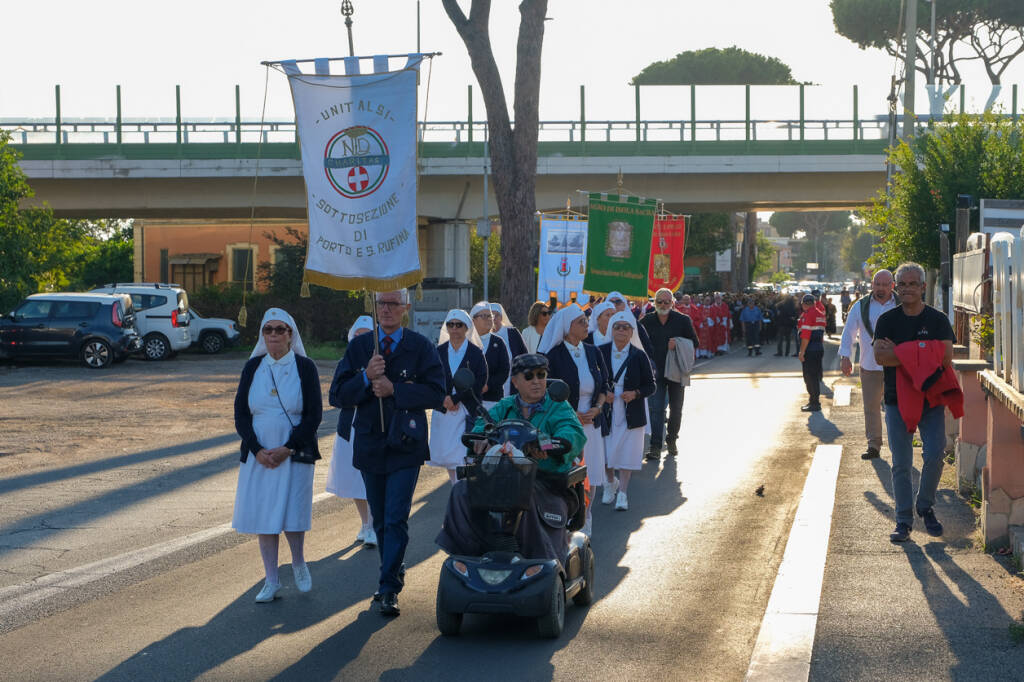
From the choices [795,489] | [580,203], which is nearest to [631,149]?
[580,203]

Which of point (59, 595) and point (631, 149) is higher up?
point (631, 149)

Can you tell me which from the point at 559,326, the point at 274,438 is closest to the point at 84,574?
the point at 274,438

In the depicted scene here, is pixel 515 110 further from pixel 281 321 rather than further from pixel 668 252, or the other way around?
pixel 281 321

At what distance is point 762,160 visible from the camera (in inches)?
1622

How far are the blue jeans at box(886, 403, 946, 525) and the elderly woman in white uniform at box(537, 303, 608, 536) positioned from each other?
7.02 feet

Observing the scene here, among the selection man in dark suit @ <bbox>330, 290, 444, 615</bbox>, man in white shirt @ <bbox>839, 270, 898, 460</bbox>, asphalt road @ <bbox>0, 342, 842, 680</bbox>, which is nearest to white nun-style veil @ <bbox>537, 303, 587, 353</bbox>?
asphalt road @ <bbox>0, 342, 842, 680</bbox>

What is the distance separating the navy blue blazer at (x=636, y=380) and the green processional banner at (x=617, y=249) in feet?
32.1

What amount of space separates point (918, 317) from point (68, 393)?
59.2ft

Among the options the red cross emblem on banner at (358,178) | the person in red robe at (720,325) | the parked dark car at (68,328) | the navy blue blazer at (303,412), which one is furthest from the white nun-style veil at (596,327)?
the person in red robe at (720,325)

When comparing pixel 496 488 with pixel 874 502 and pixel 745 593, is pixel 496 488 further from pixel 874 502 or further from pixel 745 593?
pixel 874 502

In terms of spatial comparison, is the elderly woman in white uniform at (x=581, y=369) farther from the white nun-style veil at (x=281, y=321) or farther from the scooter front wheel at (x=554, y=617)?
the scooter front wheel at (x=554, y=617)

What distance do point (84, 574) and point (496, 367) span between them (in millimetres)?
4137

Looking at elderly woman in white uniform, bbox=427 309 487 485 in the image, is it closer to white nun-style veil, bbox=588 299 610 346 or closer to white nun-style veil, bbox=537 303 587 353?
white nun-style veil, bbox=537 303 587 353

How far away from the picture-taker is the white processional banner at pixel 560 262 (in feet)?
74.2
